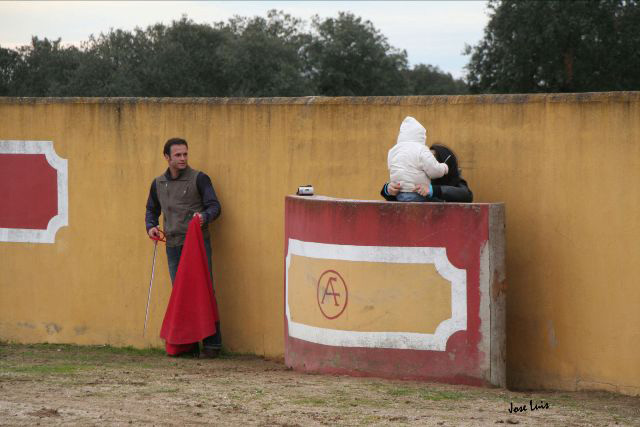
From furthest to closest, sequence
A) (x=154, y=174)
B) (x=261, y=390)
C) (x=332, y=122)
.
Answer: (x=154, y=174) → (x=332, y=122) → (x=261, y=390)

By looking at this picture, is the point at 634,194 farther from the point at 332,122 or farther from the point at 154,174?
the point at 154,174

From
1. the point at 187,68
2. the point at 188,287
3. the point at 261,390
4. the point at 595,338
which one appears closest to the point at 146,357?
the point at 188,287

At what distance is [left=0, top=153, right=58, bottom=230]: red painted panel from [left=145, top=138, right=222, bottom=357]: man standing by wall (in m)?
1.31

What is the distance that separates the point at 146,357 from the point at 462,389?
10.2 ft

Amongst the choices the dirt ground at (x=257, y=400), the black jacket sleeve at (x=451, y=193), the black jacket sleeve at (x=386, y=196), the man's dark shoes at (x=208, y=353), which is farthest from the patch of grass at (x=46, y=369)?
the black jacket sleeve at (x=451, y=193)

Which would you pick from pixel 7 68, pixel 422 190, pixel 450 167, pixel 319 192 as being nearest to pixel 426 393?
pixel 422 190

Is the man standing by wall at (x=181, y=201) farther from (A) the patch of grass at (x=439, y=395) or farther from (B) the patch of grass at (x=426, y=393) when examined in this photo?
(A) the patch of grass at (x=439, y=395)

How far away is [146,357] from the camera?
29.9 ft

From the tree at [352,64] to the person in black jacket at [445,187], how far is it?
1804 inches

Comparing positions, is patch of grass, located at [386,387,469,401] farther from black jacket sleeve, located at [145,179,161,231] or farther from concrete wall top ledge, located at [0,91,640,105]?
black jacket sleeve, located at [145,179,161,231]

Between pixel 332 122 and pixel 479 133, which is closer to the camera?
pixel 479 133

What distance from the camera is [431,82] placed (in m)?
64.1

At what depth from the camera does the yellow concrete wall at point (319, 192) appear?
24.8 ft

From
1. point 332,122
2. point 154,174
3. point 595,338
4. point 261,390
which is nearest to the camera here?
point 261,390
